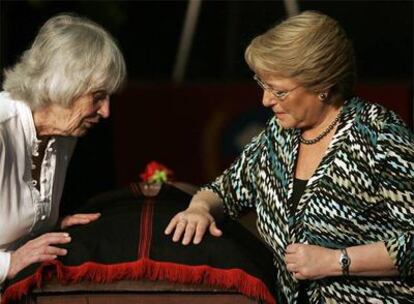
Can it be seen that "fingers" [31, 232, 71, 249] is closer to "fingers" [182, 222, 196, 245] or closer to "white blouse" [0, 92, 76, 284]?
"white blouse" [0, 92, 76, 284]

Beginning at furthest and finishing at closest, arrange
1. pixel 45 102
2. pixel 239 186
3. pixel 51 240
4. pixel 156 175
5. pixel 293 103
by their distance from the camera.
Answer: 1. pixel 156 175
2. pixel 239 186
3. pixel 45 102
4. pixel 293 103
5. pixel 51 240

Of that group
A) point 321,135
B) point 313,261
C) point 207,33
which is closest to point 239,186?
point 321,135

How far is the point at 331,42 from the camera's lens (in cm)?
278

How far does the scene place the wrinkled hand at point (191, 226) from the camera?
2738 millimetres

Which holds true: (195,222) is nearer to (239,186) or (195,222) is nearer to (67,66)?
(239,186)

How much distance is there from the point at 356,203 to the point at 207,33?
4.17 metres

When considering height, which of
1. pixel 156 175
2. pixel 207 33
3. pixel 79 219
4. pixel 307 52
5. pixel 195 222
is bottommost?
pixel 207 33

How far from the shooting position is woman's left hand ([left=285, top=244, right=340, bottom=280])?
274 cm

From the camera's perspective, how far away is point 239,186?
314 cm

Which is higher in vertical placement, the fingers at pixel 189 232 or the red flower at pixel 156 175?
the fingers at pixel 189 232

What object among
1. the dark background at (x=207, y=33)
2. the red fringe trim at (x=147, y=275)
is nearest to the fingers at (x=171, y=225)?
the red fringe trim at (x=147, y=275)

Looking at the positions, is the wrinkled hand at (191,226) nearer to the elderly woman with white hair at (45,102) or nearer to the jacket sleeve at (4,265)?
the elderly woman with white hair at (45,102)

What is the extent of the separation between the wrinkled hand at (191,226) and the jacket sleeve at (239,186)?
0.81 feet

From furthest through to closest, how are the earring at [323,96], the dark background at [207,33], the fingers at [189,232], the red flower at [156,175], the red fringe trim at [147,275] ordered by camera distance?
the dark background at [207,33] < the red flower at [156,175] < the earring at [323,96] < the fingers at [189,232] < the red fringe trim at [147,275]
